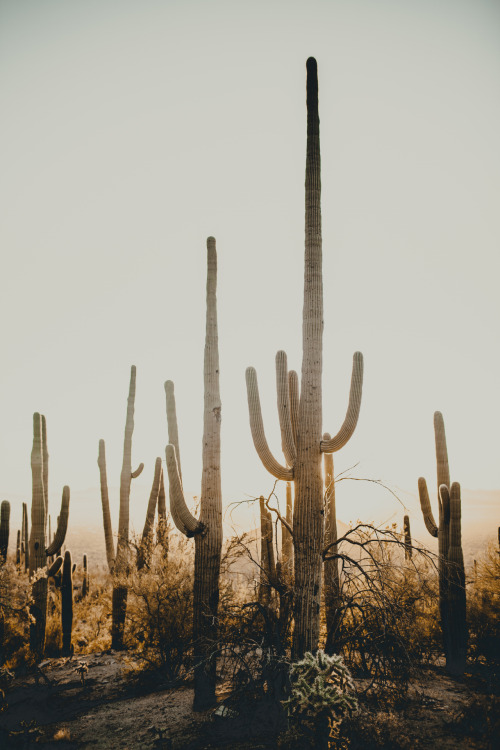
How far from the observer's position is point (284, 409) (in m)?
5.55

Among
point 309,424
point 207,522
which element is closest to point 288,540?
point 207,522

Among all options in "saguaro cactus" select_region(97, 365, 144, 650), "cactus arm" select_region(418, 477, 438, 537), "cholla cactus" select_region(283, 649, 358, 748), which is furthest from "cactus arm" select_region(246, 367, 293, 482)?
"saguaro cactus" select_region(97, 365, 144, 650)

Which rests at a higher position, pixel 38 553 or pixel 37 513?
pixel 37 513

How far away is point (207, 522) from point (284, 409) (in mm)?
2444

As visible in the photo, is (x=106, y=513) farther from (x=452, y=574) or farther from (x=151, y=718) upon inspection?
(x=452, y=574)

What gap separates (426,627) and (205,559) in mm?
6782

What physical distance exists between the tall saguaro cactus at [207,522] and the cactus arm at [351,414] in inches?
94.3

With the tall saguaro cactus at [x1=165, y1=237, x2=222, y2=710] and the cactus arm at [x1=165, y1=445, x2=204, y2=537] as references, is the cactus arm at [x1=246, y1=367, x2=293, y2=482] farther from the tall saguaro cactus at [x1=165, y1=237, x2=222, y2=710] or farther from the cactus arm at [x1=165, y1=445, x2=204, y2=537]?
the cactus arm at [x1=165, y1=445, x2=204, y2=537]

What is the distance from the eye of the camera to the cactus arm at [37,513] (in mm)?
9477

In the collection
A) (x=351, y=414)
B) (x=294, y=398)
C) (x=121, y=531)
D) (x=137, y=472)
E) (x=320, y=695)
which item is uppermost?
(x=294, y=398)

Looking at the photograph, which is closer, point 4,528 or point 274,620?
point 274,620

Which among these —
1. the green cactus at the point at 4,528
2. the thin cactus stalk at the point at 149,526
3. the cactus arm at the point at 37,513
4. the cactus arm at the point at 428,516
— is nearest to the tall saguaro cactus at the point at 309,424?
the cactus arm at the point at 428,516

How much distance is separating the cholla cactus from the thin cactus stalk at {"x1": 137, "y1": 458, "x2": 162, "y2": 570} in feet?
20.3

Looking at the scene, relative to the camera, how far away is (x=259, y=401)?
5.84 metres
